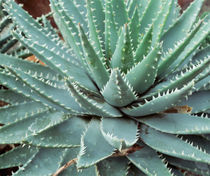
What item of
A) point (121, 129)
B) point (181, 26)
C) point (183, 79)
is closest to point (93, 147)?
point (121, 129)

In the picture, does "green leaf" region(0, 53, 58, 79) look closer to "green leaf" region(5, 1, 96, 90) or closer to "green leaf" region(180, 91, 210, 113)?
"green leaf" region(5, 1, 96, 90)

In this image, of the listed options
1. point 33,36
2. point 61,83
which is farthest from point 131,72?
point 33,36

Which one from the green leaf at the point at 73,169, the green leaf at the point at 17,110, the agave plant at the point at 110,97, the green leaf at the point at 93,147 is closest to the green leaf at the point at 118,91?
the agave plant at the point at 110,97

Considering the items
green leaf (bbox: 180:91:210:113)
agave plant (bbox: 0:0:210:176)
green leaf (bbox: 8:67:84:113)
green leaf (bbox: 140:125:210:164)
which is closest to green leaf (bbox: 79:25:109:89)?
agave plant (bbox: 0:0:210:176)

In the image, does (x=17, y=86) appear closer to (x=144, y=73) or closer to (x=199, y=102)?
(x=144, y=73)

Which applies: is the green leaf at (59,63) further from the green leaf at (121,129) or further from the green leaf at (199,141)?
the green leaf at (199,141)

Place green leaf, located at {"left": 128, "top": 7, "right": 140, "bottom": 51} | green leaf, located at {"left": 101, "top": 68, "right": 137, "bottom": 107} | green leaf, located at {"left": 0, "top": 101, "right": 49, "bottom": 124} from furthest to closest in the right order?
green leaf, located at {"left": 0, "top": 101, "right": 49, "bottom": 124} → green leaf, located at {"left": 128, "top": 7, "right": 140, "bottom": 51} → green leaf, located at {"left": 101, "top": 68, "right": 137, "bottom": 107}

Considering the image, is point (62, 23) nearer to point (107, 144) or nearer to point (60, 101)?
point (60, 101)
